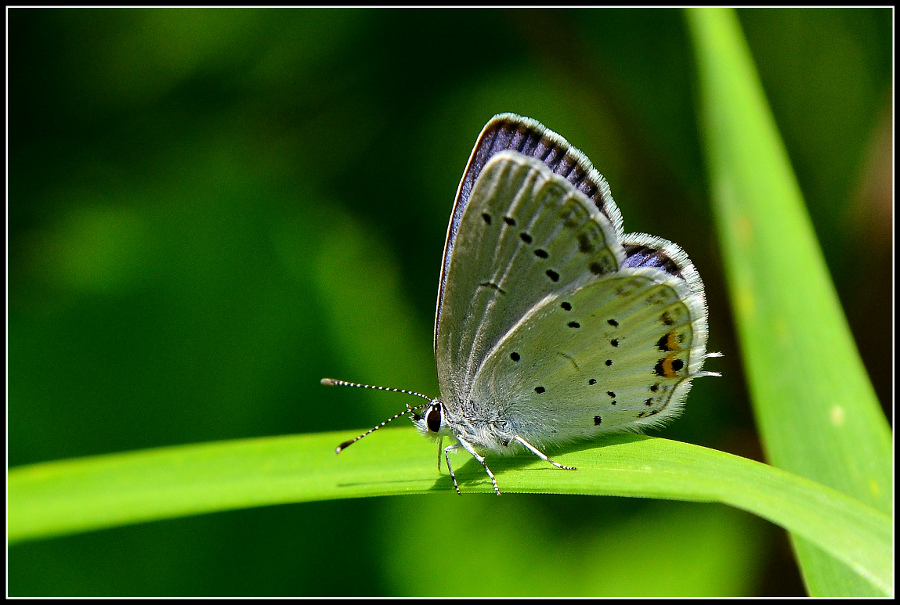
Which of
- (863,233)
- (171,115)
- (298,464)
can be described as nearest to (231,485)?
(298,464)

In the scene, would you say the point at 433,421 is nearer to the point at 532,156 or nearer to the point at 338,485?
the point at 338,485

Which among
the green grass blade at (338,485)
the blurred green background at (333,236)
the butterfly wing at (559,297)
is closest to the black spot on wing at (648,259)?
the butterfly wing at (559,297)

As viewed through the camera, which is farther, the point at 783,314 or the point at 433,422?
the point at 783,314

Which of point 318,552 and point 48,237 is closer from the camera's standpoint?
point 318,552

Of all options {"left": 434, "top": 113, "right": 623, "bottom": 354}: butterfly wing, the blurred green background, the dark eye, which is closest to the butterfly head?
the dark eye

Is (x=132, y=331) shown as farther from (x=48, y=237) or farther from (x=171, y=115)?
(x=171, y=115)

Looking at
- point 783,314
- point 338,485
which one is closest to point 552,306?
point 338,485
